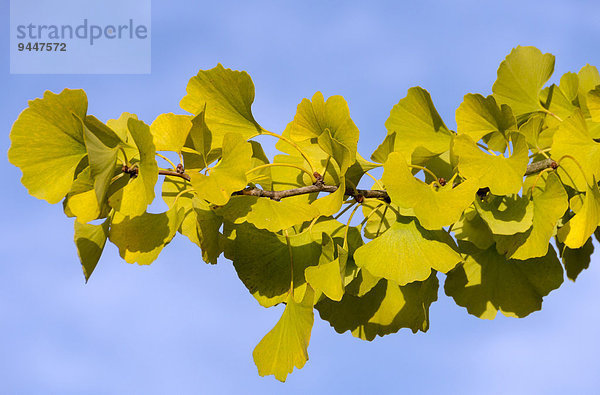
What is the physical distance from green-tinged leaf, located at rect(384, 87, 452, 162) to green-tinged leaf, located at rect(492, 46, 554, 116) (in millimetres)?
191

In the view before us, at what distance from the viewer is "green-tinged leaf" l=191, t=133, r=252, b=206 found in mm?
806

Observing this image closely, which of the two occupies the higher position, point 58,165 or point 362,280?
point 58,165

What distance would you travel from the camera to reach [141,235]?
888mm

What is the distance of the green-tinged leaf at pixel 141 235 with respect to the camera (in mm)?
882

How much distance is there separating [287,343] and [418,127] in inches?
16.0

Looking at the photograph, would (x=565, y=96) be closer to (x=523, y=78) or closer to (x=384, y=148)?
(x=523, y=78)

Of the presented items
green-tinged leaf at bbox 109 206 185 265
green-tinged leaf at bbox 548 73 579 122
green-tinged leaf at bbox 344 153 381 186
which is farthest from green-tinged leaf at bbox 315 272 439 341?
green-tinged leaf at bbox 548 73 579 122

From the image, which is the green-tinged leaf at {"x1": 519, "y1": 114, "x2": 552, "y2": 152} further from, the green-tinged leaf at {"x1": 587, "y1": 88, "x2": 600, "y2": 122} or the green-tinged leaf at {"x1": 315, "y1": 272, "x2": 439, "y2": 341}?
the green-tinged leaf at {"x1": 315, "y1": 272, "x2": 439, "y2": 341}

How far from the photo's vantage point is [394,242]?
0.90 meters

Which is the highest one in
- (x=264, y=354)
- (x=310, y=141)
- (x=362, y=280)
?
(x=310, y=141)

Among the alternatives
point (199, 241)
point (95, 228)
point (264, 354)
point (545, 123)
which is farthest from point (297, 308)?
point (545, 123)

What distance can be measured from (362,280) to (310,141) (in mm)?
239

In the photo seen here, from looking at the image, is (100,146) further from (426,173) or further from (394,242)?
(426,173)

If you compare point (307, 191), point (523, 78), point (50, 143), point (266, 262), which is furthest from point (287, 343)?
point (523, 78)
